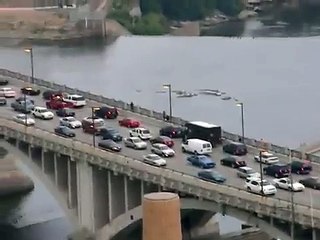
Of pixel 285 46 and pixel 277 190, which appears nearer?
pixel 277 190

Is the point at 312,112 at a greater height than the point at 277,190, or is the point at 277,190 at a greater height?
the point at 277,190

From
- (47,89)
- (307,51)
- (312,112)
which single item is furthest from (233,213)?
(307,51)

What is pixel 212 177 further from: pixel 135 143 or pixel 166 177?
pixel 135 143

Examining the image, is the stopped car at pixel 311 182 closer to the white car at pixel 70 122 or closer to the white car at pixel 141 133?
the white car at pixel 141 133

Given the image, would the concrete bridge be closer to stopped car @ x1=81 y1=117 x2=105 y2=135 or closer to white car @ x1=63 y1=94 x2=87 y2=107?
stopped car @ x1=81 y1=117 x2=105 y2=135

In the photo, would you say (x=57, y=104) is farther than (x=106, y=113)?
Yes

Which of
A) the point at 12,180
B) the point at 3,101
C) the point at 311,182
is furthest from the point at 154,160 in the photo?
the point at 12,180

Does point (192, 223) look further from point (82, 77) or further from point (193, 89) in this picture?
point (82, 77)
